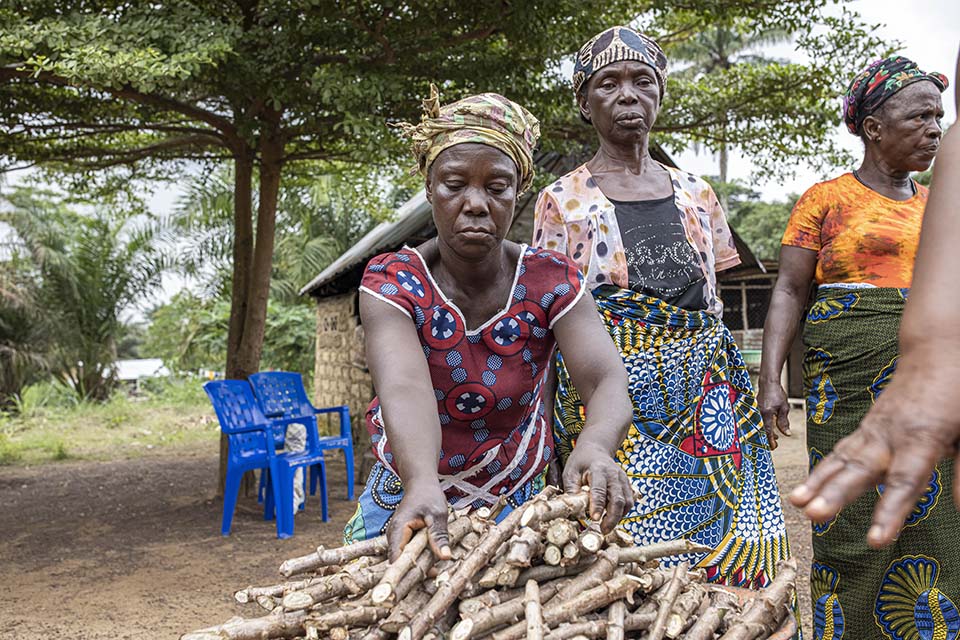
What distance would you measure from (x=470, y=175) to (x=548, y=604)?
1033 mm

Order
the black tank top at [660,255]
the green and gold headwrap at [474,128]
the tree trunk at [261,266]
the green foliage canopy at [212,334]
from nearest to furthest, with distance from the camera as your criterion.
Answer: the green and gold headwrap at [474,128], the black tank top at [660,255], the tree trunk at [261,266], the green foliage canopy at [212,334]

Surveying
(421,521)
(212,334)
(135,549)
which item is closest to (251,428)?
(135,549)

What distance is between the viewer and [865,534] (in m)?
3.00

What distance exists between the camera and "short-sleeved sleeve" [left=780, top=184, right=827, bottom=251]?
10.7 ft

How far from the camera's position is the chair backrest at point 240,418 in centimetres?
710

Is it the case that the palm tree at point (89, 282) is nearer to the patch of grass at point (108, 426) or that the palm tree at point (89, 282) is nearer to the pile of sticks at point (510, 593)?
the patch of grass at point (108, 426)

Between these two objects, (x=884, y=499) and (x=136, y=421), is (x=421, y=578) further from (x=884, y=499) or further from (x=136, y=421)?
(x=136, y=421)

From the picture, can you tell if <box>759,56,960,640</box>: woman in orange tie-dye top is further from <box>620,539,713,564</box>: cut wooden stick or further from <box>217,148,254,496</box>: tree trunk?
<box>217,148,254,496</box>: tree trunk

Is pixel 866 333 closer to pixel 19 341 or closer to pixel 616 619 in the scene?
pixel 616 619

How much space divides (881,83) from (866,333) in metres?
0.88

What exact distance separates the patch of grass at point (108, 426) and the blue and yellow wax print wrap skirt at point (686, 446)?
10.8 metres

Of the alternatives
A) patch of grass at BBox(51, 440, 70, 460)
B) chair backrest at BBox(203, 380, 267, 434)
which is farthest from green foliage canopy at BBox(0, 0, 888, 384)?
patch of grass at BBox(51, 440, 70, 460)

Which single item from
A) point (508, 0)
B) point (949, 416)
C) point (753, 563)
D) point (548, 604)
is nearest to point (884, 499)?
point (949, 416)

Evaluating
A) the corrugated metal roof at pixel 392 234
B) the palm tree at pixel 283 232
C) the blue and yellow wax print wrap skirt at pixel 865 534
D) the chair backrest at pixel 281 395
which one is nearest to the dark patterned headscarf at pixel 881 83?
the blue and yellow wax print wrap skirt at pixel 865 534
